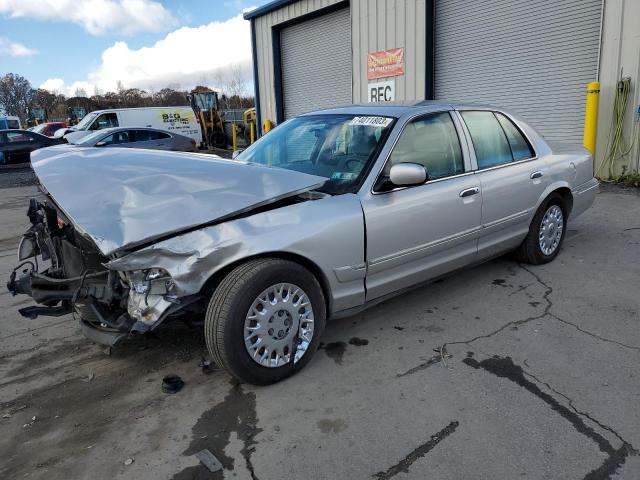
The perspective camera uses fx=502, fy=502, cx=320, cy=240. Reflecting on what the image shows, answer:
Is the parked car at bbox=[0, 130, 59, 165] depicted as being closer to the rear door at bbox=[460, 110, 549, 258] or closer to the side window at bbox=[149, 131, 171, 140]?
the side window at bbox=[149, 131, 171, 140]

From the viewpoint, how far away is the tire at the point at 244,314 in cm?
268

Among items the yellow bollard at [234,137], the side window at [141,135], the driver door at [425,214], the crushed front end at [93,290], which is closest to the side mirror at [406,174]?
the driver door at [425,214]

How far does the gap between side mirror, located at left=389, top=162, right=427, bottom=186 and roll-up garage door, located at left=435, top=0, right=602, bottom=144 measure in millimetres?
7521

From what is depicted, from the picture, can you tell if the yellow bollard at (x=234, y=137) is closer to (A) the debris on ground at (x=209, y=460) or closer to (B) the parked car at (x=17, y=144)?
(B) the parked car at (x=17, y=144)

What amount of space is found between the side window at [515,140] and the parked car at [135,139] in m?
13.0

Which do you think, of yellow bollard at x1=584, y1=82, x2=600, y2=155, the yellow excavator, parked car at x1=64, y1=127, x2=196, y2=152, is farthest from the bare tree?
yellow bollard at x1=584, y1=82, x2=600, y2=155

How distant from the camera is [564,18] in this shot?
933 cm

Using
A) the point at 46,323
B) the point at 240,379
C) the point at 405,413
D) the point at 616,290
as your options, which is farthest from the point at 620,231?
the point at 46,323

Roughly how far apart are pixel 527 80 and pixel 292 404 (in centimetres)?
948

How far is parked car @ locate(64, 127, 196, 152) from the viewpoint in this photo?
15117 mm

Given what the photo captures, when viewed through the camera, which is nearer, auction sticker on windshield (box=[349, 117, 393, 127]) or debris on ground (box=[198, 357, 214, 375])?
debris on ground (box=[198, 357, 214, 375])

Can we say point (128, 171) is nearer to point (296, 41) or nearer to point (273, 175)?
point (273, 175)

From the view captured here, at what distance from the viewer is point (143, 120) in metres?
21.0

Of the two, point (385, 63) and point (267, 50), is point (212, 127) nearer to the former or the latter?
point (267, 50)
